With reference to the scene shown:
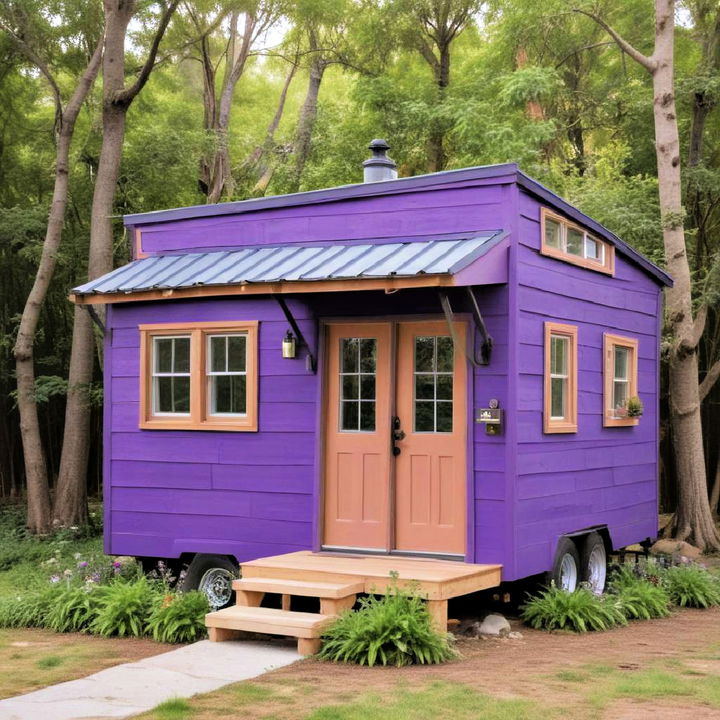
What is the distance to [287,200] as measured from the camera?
9.55m

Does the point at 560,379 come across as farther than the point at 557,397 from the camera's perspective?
Yes

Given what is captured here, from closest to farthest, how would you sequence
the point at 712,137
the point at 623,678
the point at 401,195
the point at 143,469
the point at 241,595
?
the point at 623,678
the point at 241,595
the point at 401,195
the point at 143,469
the point at 712,137

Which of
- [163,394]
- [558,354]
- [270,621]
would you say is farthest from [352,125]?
[270,621]

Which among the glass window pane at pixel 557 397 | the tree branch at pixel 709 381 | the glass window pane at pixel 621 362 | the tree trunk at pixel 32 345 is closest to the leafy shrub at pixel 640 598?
the glass window pane at pixel 557 397

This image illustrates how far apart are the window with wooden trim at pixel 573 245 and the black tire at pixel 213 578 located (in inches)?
150

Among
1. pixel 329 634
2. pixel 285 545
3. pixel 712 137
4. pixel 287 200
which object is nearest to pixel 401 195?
pixel 287 200

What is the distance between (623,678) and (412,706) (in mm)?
1597

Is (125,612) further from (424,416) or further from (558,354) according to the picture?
(558,354)

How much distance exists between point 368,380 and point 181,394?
5.85ft

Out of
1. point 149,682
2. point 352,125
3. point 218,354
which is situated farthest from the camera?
point 352,125

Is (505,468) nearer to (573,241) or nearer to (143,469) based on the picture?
(573,241)

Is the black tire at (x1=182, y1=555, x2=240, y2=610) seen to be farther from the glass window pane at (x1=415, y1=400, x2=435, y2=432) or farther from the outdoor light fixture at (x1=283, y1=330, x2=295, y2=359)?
the glass window pane at (x1=415, y1=400, x2=435, y2=432)

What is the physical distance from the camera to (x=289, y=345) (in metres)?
9.16

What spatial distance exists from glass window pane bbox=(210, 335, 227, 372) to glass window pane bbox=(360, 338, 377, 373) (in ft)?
4.26
